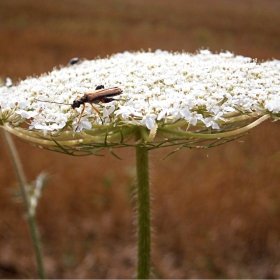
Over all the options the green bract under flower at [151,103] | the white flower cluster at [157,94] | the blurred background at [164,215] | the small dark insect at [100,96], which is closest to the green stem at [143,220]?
the green bract under flower at [151,103]

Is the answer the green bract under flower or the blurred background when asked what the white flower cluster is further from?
the blurred background

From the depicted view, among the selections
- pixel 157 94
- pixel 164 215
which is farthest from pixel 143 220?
pixel 164 215

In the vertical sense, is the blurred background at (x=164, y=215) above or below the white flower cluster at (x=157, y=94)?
below

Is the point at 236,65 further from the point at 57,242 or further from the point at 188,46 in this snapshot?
the point at 188,46

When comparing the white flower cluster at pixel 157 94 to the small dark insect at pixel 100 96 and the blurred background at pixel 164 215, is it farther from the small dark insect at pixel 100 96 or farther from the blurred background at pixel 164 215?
the blurred background at pixel 164 215

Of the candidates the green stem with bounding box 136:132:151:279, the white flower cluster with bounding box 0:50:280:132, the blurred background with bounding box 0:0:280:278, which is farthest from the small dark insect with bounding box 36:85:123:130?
the blurred background with bounding box 0:0:280:278

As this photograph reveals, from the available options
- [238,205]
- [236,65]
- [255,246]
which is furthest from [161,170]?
[236,65]

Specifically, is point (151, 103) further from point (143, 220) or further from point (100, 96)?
point (143, 220)
